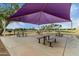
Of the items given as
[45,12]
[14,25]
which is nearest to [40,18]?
[45,12]

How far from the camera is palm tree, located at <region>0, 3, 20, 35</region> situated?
224 cm

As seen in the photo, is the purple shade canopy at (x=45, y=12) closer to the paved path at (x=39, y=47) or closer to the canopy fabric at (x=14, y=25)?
the canopy fabric at (x=14, y=25)

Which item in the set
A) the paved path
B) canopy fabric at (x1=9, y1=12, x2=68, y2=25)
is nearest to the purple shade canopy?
canopy fabric at (x1=9, y1=12, x2=68, y2=25)

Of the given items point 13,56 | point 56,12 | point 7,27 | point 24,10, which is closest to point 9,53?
point 13,56

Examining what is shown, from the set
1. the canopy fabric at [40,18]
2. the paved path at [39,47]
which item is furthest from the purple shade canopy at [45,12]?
the paved path at [39,47]

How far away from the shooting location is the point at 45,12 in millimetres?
2236

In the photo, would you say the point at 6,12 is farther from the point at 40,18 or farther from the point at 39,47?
the point at 39,47

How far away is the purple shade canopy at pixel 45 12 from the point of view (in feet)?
7.31

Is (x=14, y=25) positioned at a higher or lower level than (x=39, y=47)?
higher

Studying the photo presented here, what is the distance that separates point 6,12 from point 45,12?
0.33m

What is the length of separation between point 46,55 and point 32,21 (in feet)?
1.03

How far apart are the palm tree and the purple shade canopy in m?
0.04

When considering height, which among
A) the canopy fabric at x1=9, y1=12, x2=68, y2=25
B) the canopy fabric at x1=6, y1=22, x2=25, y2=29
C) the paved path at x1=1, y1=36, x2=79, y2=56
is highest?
the canopy fabric at x1=9, y1=12, x2=68, y2=25

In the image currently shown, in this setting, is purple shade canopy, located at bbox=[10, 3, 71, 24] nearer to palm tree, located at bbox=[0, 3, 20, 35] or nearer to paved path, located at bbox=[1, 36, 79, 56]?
palm tree, located at bbox=[0, 3, 20, 35]
